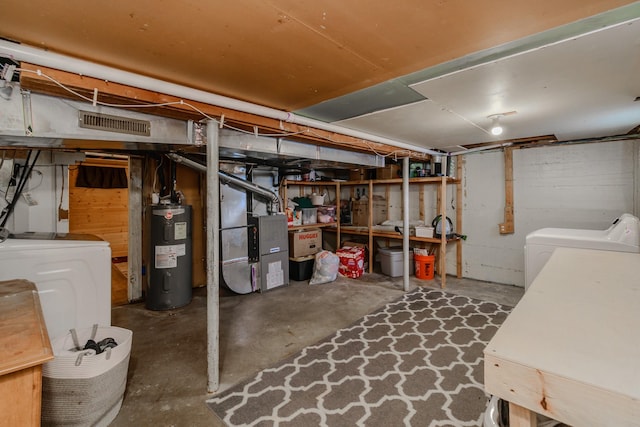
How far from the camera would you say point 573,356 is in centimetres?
75

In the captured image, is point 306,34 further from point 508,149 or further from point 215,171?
point 508,149

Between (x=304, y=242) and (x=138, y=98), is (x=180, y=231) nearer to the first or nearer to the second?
(x=304, y=242)

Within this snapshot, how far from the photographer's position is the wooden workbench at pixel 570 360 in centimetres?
62

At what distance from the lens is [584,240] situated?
95.3 inches

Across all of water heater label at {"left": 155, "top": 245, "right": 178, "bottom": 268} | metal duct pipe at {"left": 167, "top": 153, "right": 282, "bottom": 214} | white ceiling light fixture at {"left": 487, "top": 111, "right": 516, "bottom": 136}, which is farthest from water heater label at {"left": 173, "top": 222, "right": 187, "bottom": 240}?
white ceiling light fixture at {"left": 487, "top": 111, "right": 516, "bottom": 136}

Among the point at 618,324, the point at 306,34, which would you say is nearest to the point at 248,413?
the point at 618,324

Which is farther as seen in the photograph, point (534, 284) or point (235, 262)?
point (235, 262)

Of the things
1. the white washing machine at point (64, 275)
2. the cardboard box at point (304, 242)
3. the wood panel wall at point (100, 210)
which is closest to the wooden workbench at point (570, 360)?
the white washing machine at point (64, 275)

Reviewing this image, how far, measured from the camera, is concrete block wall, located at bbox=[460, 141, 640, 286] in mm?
3320

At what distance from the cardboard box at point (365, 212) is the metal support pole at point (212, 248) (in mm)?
3678

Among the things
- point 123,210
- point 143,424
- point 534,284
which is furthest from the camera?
point 123,210

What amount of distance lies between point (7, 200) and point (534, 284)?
4093 millimetres

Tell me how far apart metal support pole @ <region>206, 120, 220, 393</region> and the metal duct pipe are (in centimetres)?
164

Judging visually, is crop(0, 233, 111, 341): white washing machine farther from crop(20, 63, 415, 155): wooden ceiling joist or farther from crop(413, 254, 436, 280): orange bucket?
crop(413, 254, 436, 280): orange bucket
